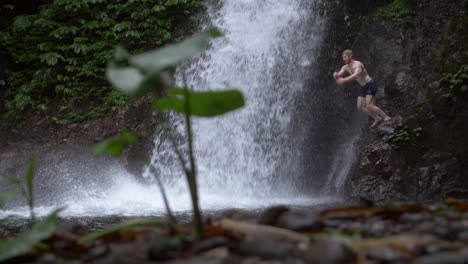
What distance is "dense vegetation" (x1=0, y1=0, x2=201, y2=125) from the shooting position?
11992 mm

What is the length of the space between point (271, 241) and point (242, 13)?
10.4m

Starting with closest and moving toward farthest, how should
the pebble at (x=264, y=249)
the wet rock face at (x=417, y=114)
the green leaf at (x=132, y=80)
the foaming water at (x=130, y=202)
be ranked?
the green leaf at (x=132, y=80) → the pebble at (x=264, y=249) → the foaming water at (x=130, y=202) → the wet rock face at (x=417, y=114)

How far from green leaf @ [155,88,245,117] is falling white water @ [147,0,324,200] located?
6.96 metres

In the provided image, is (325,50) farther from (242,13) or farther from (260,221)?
(260,221)

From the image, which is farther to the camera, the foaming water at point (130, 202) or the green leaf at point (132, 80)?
the foaming water at point (130, 202)

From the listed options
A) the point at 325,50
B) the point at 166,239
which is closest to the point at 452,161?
the point at 325,50

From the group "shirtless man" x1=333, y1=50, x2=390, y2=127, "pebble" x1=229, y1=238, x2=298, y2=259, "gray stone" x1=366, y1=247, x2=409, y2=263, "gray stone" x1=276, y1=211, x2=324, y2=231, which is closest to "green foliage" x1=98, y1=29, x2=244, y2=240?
"pebble" x1=229, y1=238, x2=298, y2=259

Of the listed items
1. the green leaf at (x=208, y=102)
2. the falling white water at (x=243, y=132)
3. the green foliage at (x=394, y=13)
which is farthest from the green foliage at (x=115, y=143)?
the green foliage at (x=394, y=13)

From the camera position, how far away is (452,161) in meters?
7.52

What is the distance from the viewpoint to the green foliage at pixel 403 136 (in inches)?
320

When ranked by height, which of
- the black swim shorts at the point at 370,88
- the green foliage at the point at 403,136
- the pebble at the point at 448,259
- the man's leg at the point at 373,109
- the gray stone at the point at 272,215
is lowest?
the pebble at the point at 448,259

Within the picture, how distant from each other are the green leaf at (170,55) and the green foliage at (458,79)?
7.11 meters

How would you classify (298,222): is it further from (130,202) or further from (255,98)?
(255,98)

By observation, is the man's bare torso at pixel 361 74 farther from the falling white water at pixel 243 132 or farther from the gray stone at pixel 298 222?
the gray stone at pixel 298 222
